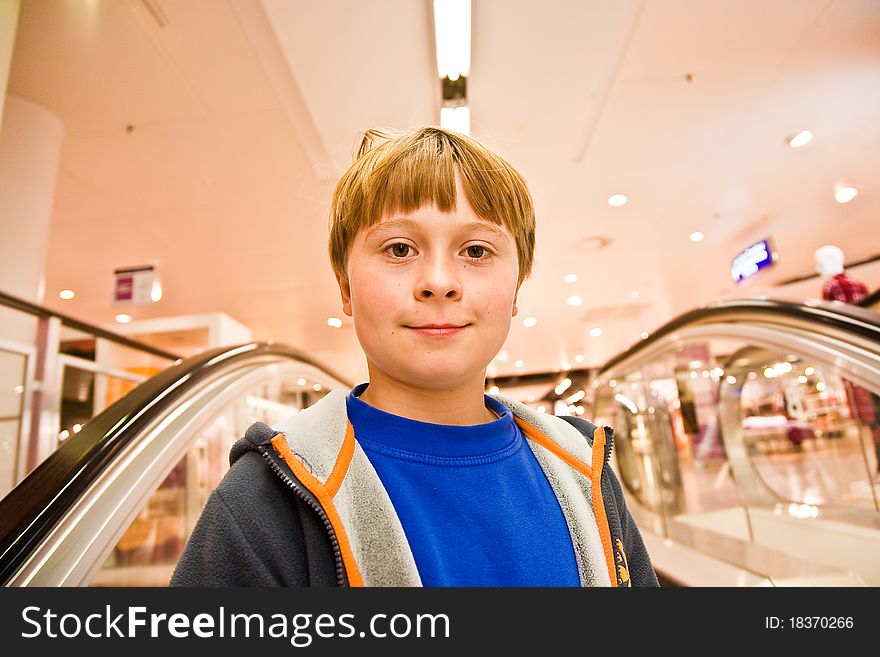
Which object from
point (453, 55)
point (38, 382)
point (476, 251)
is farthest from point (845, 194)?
point (38, 382)

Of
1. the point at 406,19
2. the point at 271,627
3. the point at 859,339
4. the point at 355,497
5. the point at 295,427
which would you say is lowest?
the point at 271,627

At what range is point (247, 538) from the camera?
696mm

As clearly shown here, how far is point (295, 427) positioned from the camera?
2.72ft

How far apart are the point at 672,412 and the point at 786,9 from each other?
344cm

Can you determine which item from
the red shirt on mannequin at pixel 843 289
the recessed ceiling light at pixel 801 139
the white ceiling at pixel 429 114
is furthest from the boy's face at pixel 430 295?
the recessed ceiling light at pixel 801 139

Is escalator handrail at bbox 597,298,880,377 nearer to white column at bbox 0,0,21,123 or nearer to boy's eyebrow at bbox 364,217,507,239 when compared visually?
boy's eyebrow at bbox 364,217,507,239

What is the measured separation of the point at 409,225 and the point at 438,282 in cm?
11

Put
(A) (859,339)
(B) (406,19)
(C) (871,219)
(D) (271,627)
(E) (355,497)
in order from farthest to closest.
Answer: (C) (871,219)
(B) (406,19)
(A) (859,339)
(E) (355,497)
(D) (271,627)

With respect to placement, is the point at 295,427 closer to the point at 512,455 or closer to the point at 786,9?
the point at 512,455

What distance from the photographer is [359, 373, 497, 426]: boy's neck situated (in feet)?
2.91

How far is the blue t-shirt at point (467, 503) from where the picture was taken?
0.78 metres

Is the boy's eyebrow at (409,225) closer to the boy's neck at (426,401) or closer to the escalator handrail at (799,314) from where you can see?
the boy's neck at (426,401)

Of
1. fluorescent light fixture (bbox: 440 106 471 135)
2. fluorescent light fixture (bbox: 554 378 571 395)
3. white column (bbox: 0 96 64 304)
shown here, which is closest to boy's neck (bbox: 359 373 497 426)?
fluorescent light fixture (bbox: 440 106 471 135)

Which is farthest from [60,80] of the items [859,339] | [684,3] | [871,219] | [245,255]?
[871,219]
